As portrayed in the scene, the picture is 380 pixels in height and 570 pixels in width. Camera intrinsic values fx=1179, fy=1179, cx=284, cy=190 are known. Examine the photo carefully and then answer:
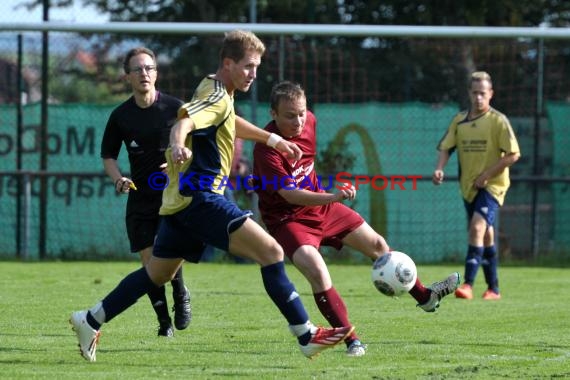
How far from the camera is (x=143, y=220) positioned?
25.8 feet

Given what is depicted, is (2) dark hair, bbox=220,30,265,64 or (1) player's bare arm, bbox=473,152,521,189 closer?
(2) dark hair, bbox=220,30,265,64

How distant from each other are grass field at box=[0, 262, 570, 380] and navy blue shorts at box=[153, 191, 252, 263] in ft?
2.18

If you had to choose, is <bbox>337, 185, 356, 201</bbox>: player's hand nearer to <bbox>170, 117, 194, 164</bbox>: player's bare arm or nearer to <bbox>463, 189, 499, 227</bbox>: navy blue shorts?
<bbox>170, 117, 194, 164</bbox>: player's bare arm

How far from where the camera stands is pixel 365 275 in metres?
13.3

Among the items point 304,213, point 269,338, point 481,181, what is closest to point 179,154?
point 304,213

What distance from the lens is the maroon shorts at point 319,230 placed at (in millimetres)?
7047

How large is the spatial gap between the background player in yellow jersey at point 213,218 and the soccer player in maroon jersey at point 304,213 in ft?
1.50

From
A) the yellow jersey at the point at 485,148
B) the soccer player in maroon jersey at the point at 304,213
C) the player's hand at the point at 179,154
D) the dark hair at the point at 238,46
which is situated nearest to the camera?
the player's hand at the point at 179,154

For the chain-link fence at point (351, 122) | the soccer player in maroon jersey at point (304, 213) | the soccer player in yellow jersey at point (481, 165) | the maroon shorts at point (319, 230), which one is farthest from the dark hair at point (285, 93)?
the chain-link fence at point (351, 122)

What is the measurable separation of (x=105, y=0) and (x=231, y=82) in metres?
11.1

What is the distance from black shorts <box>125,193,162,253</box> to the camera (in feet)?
25.8

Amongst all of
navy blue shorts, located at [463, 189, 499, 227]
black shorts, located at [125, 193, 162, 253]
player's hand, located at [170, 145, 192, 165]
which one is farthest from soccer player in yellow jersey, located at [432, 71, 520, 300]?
player's hand, located at [170, 145, 192, 165]

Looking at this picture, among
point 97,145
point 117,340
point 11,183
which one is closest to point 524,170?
point 97,145

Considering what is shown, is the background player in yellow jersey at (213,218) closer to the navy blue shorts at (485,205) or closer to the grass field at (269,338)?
the grass field at (269,338)
